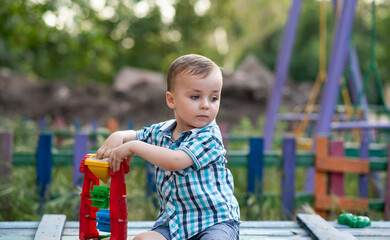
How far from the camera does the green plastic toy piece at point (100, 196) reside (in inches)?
77.5

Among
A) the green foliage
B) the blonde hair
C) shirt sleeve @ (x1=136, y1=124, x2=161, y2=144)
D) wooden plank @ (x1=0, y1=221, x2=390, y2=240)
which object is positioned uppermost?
the green foliage

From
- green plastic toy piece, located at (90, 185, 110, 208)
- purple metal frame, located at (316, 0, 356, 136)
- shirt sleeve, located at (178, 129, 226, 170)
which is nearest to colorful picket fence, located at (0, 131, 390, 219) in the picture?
purple metal frame, located at (316, 0, 356, 136)

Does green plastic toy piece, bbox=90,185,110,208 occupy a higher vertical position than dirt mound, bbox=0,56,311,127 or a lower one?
lower

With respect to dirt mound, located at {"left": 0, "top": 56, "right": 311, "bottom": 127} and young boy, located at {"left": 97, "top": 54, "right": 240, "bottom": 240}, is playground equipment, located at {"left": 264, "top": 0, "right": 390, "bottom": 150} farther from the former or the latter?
dirt mound, located at {"left": 0, "top": 56, "right": 311, "bottom": 127}

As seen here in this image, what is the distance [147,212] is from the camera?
3430mm

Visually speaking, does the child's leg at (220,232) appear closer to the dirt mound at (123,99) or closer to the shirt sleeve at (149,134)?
the shirt sleeve at (149,134)

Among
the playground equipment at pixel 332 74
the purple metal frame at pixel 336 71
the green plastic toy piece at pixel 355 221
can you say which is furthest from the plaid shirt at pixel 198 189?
the purple metal frame at pixel 336 71

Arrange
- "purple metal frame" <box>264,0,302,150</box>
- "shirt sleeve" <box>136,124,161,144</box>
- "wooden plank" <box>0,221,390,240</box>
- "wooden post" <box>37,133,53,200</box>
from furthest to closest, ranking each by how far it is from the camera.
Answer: "purple metal frame" <box>264,0,302,150</box>, "wooden post" <box>37,133,53,200</box>, "wooden plank" <box>0,221,390,240</box>, "shirt sleeve" <box>136,124,161,144</box>

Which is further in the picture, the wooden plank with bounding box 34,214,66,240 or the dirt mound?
the dirt mound

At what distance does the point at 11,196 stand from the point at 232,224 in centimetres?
199

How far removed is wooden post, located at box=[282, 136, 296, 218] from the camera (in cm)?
374

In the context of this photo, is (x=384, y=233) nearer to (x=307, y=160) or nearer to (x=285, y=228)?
(x=285, y=228)

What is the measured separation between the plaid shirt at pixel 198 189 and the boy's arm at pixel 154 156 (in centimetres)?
5

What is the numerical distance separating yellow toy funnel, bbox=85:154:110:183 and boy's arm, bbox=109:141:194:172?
0.11ft
